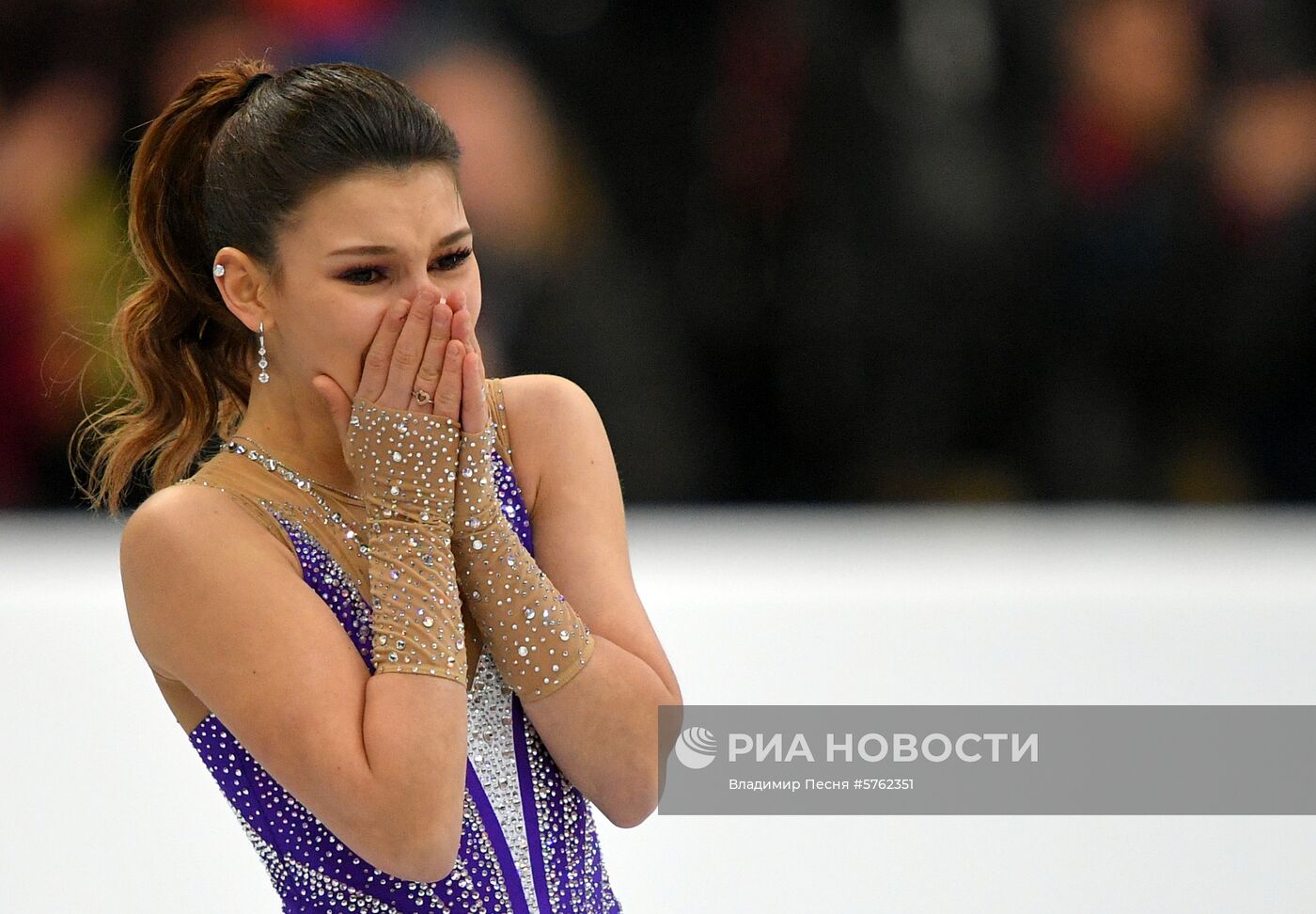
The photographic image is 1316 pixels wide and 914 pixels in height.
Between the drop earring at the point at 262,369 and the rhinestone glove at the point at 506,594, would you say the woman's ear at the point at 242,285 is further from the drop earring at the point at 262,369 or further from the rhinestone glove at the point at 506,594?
the rhinestone glove at the point at 506,594

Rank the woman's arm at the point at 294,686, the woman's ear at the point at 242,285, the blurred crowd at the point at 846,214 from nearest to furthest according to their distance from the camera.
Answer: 1. the woman's arm at the point at 294,686
2. the woman's ear at the point at 242,285
3. the blurred crowd at the point at 846,214

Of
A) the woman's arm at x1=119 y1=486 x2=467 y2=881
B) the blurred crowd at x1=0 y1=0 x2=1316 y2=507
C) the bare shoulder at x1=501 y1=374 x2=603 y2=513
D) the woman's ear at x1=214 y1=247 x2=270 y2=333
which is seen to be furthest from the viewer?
the blurred crowd at x1=0 y1=0 x2=1316 y2=507

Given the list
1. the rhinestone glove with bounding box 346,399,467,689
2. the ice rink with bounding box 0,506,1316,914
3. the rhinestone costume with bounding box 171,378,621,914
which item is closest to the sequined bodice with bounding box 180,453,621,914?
the rhinestone costume with bounding box 171,378,621,914

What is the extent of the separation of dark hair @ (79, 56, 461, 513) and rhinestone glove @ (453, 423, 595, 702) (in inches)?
12.0

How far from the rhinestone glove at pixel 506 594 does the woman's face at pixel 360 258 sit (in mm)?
150

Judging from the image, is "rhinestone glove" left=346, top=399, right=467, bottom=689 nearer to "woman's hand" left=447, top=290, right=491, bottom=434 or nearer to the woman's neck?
"woman's hand" left=447, top=290, right=491, bottom=434

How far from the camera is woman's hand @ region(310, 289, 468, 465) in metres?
1.60

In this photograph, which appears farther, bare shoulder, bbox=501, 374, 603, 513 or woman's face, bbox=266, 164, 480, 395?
bare shoulder, bbox=501, 374, 603, 513

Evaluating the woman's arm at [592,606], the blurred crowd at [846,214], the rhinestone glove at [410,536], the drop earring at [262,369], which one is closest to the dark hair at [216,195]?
the drop earring at [262,369]

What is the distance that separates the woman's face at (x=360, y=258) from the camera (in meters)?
1.64

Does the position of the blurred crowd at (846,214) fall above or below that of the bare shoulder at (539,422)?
above

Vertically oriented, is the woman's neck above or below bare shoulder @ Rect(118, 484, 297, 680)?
above

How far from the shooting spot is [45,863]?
2730 millimetres

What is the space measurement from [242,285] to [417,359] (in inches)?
10.1
